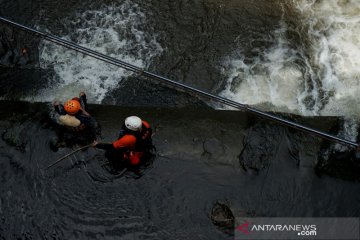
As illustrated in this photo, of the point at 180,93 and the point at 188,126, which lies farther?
the point at 180,93

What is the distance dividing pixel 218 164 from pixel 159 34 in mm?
3217

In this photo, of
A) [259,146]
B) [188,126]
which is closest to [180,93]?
[188,126]

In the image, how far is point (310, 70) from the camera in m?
6.97

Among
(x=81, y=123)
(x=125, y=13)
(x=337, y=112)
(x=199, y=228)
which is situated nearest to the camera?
(x=199, y=228)

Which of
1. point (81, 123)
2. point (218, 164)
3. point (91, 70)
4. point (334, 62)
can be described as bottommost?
point (218, 164)

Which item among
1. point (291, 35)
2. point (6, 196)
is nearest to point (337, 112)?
point (291, 35)

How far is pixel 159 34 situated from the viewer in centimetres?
738

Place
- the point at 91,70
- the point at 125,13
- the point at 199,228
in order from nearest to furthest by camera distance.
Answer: the point at 199,228 → the point at 91,70 → the point at 125,13

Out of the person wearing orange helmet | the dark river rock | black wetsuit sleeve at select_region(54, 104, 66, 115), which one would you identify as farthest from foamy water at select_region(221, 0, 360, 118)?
black wetsuit sleeve at select_region(54, 104, 66, 115)

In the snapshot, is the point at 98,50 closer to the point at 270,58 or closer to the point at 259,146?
the point at 270,58

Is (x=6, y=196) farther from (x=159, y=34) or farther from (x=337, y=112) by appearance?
(x=337, y=112)

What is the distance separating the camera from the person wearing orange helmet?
5.07 meters

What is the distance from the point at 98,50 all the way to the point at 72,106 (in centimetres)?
246

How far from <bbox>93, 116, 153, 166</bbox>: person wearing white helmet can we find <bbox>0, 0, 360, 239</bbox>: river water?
1.14 feet
